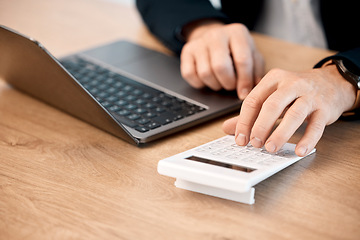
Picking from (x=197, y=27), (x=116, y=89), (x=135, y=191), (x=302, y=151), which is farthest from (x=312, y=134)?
(x=197, y=27)

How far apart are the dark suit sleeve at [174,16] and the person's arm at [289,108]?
381 mm

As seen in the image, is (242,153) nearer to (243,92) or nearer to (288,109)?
(288,109)

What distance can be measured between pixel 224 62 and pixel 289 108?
0.20 meters

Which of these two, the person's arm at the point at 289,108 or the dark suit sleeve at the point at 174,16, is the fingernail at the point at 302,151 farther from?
the dark suit sleeve at the point at 174,16

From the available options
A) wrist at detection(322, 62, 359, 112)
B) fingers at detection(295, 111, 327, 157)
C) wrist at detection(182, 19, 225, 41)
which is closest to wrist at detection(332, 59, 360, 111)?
wrist at detection(322, 62, 359, 112)

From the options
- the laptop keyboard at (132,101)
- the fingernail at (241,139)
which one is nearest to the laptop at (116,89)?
the laptop keyboard at (132,101)

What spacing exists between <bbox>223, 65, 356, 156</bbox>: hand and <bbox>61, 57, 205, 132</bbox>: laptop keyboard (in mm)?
100

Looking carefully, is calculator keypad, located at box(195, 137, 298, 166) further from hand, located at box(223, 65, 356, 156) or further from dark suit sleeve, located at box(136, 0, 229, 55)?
dark suit sleeve, located at box(136, 0, 229, 55)

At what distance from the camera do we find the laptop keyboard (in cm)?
69

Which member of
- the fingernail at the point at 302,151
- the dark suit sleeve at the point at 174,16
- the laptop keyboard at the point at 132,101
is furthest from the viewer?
the dark suit sleeve at the point at 174,16

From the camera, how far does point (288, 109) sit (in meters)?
0.62

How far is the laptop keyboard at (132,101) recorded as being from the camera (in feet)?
2.27

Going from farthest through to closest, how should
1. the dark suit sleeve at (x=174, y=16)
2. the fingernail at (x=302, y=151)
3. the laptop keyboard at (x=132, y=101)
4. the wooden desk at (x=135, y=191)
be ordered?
the dark suit sleeve at (x=174, y=16)
the laptop keyboard at (x=132, y=101)
the fingernail at (x=302, y=151)
the wooden desk at (x=135, y=191)

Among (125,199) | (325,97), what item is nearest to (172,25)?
(325,97)
